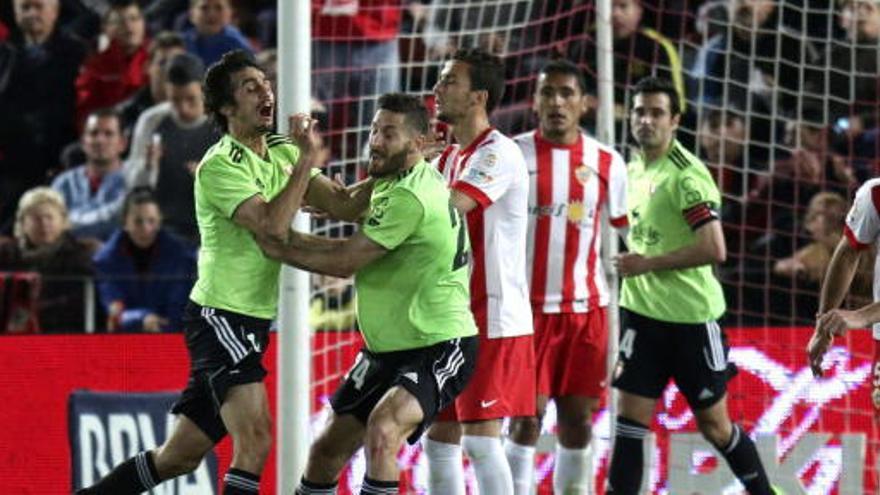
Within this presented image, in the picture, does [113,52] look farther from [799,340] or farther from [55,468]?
[799,340]

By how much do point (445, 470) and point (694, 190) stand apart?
1.87m

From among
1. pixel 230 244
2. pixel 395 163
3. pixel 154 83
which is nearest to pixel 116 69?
pixel 154 83

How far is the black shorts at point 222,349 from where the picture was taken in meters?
7.05

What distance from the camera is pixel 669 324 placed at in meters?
8.76

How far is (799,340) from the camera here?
30.5 feet

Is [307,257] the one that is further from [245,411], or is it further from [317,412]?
[317,412]

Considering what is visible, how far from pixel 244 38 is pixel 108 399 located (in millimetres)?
4183

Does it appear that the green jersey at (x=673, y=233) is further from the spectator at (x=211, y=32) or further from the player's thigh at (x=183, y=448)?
the spectator at (x=211, y=32)

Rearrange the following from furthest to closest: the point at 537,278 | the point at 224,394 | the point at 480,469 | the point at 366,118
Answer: the point at 366,118 → the point at 537,278 → the point at 480,469 → the point at 224,394

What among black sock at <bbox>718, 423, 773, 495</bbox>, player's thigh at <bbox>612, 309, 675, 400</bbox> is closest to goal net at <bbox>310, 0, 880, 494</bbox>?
black sock at <bbox>718, 423, 773, 495</bbox>

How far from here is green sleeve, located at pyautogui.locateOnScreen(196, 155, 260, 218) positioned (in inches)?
274

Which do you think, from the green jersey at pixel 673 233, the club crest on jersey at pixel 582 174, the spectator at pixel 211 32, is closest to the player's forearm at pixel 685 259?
the green jersey at pixel 673 233

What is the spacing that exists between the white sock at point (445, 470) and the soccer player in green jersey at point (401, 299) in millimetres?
528

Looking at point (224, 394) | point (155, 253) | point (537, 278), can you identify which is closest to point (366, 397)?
point (224, 394)
